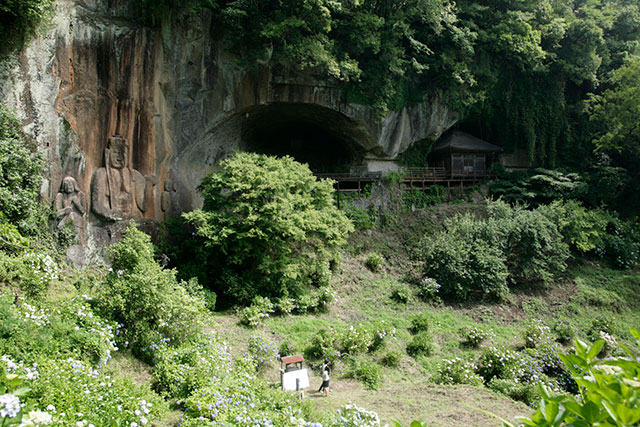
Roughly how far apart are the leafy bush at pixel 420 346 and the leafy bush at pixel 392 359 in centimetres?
104

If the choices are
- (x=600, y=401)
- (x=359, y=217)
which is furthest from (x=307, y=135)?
(x=600, y=401)

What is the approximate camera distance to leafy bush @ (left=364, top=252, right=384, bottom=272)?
1862cm

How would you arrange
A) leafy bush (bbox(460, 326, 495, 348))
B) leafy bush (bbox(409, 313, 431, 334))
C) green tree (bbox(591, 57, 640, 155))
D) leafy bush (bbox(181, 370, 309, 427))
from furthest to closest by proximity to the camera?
green tree (bbox(591, 57, 640, 155)) → leafy bush (bbox(409, 313, 431, 334)) → leafy bush (bbox(460, 326, 495, 348)) → leafy bush (bbox(181, 370, 309, 427))

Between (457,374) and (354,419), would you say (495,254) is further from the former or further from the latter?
(354,419)

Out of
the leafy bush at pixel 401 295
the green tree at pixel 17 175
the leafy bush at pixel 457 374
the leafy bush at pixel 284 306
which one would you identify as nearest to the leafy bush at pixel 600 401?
the leafy bush at pixel 457 374

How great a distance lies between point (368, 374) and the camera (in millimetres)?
11117

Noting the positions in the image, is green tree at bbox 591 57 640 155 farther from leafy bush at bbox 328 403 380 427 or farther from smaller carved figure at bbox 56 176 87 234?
smaller carved figure at bbox 56 176 87 234

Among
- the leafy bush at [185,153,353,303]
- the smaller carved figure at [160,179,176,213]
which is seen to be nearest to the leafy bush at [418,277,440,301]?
the leafy bush at [185,153,353,303]

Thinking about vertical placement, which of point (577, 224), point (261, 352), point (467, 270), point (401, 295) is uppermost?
point (577, 224)

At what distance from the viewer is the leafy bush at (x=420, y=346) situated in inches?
518

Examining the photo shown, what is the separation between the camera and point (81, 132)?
48.1 feet

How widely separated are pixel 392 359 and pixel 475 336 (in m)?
3.24

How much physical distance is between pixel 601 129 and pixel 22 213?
3011 centimetres

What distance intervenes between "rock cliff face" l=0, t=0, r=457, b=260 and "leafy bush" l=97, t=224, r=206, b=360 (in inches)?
200
